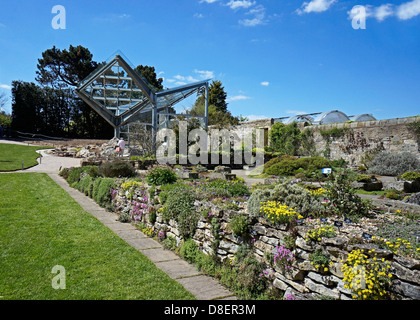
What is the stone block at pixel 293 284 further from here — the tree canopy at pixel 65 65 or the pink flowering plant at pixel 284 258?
the tree canopy at pixel 65 65

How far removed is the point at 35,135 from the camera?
3222cm

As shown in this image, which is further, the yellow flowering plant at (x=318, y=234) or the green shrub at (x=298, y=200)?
the green shrub at (x=298, y=200)

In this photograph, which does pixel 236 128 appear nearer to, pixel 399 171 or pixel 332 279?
pixel 399 171

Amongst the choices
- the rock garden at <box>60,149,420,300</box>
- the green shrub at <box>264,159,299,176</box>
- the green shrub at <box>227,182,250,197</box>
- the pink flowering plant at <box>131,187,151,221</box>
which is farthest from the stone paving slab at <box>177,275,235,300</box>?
the green shrub at <box>264,159,299,176</box>

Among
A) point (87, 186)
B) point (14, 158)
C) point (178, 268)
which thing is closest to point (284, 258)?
point (178, 268)

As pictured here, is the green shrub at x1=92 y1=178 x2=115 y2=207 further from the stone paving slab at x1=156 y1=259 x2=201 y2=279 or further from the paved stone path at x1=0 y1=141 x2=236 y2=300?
the stone paving slab at x1=156 y1=259 x2=201 y2=279

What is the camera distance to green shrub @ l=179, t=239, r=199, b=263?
4734 mm

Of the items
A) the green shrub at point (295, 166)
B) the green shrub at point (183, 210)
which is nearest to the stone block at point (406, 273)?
the green shrub at point (183, 210)

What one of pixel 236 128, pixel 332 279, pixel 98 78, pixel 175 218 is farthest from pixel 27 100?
pixel 332 279

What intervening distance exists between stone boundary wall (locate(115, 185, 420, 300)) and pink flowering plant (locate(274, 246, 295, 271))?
5 centimetres

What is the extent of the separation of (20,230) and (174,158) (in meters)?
10.4

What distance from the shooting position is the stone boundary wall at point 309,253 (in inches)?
95.5

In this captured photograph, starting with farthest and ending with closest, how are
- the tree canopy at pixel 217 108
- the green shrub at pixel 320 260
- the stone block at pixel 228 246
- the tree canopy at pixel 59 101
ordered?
the tree canopy at pixel 59 101 < the tree canopy at pixel 217 108 < the stone block at pixel 228 246 < the green shrub at pixel 320 260

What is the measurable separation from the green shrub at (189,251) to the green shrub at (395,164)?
10.8 metres
